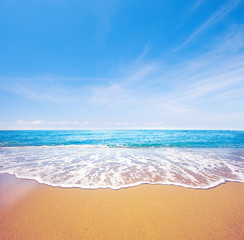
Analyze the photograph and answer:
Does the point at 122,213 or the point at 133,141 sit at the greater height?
the point at 122,213

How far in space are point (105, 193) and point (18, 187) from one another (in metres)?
3.52

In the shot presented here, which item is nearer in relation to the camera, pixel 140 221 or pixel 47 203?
pixel 140 221

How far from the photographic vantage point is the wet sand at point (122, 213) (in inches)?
93.4

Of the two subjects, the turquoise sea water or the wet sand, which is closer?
the wet sand

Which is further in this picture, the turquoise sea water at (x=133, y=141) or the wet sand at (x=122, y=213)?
the turquoise sea water at (x=133, y=141)

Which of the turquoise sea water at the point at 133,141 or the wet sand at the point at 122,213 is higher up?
the wet sand at the point at 122,213

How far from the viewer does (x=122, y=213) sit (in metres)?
2.97

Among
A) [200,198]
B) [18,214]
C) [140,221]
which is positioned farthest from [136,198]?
[18,214]

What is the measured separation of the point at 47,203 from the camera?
3395mm

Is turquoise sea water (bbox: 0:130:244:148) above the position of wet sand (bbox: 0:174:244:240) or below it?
below

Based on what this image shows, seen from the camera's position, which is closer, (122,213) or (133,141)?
(122,213)

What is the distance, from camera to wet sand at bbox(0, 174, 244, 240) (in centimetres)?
237

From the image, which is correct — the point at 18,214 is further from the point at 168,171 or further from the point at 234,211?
the point at 168,171

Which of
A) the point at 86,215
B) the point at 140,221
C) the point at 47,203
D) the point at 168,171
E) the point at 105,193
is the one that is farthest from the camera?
the point at 168,171
